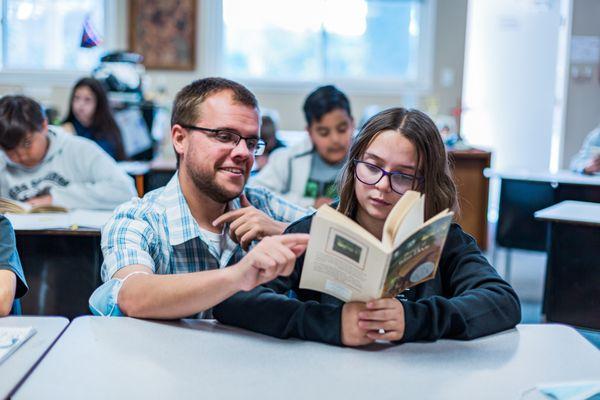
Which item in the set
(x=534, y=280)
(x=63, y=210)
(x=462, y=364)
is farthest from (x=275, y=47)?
(x=462, y=364)

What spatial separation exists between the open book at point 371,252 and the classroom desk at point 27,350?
1.56ft

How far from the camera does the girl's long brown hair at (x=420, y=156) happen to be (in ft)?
5.11

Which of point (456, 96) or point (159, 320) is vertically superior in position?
point (456, 96)

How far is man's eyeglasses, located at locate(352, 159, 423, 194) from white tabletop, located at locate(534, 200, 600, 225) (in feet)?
4.94

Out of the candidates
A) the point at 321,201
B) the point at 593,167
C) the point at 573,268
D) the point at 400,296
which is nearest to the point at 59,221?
the point at 321,201

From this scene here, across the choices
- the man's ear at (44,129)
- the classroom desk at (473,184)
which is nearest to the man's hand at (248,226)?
the man's ear at (44,129)

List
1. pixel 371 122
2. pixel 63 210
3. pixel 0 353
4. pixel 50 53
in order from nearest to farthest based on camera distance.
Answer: pixel 0 353 < pixel 371 122 < pixel 63 210 < pixel 50 53

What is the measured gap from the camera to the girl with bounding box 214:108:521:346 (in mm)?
1336

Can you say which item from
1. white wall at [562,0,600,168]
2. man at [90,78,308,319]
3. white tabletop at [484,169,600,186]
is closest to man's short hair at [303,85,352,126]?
man at [90,78,308,319]

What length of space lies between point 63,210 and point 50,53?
3977 mm

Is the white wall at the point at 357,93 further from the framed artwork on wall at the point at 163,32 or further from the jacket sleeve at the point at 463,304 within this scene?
the jacket sleeve at the point at 463,304

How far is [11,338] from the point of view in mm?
1270

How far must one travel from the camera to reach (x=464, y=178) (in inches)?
197

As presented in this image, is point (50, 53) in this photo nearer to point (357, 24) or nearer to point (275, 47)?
point (275, 47)
